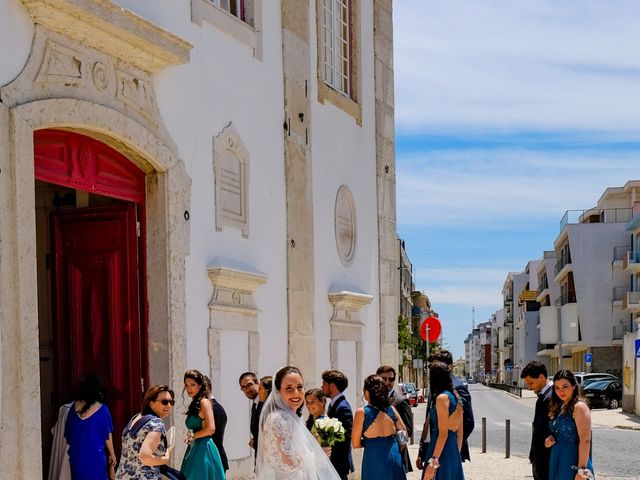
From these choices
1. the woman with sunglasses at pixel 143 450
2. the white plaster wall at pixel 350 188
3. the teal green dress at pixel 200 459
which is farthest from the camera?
the white plaster wall at pixel 350 188

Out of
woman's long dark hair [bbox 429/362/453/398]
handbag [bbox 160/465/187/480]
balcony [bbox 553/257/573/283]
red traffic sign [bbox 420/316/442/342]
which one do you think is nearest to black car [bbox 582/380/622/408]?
red traffic sign [bbox 420/316/442/342]

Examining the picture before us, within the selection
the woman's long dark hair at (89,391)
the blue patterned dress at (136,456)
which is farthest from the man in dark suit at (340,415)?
the blue patterned dress at (136,456)

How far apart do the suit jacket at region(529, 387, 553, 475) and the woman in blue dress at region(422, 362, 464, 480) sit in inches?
28.5

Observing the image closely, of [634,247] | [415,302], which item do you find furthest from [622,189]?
[415,302]

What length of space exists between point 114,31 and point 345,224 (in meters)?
7.24

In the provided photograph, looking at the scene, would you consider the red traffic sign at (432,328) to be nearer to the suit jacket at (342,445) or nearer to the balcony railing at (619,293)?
the suit jacket at (342,445)

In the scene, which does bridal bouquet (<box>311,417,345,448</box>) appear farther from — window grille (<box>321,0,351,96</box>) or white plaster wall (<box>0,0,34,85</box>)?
window grille (<box>321,0,351,96</box>)

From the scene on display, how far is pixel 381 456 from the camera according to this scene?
916cm

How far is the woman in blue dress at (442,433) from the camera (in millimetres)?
9719

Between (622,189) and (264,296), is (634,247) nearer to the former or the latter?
(622,189)

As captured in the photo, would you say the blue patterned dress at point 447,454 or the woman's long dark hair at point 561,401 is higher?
the woman's long dark hair at point 561,401

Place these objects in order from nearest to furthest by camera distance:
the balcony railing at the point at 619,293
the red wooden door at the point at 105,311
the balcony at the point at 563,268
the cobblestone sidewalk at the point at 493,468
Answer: the red wooden door at the point at 105,311 → the cobblestone sidewalk at the point at 493,468 → the balcony railing at the point at 619,293 → the balcony at the point at 563,268

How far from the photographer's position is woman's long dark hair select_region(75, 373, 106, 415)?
8852mm

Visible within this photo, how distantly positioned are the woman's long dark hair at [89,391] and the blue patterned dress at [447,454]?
311 centimetres
